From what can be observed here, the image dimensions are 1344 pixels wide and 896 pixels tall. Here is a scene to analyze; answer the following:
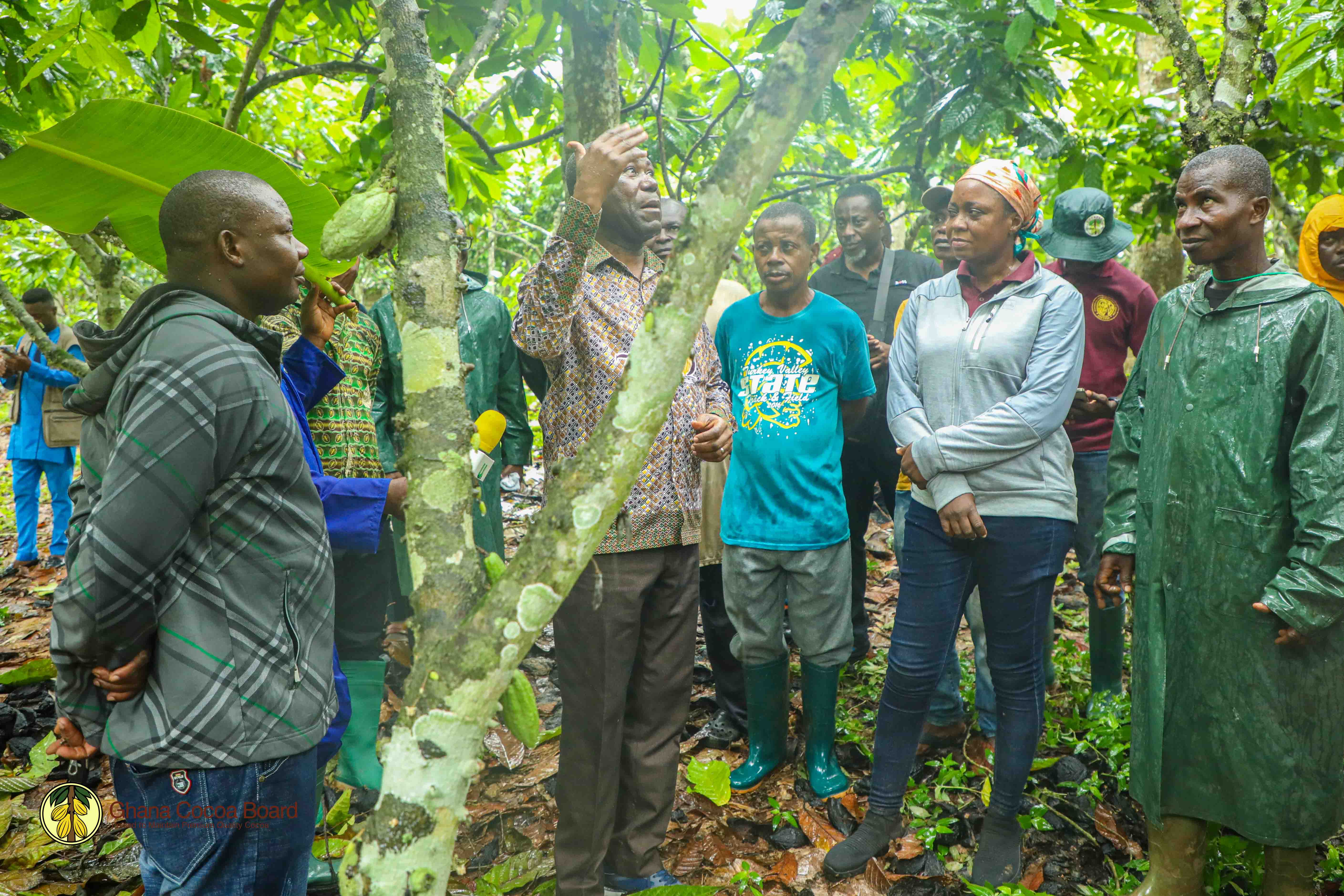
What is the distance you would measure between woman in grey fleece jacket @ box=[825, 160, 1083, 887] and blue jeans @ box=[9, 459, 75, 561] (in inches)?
263

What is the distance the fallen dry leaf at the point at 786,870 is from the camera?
2836 millimetres

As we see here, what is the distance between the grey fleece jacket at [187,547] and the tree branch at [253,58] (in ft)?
3.41

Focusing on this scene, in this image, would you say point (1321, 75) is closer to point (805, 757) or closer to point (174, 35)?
point (805, 757)

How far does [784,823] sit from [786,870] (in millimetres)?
233

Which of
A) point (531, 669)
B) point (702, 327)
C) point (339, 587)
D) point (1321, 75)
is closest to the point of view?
point (339, 587)

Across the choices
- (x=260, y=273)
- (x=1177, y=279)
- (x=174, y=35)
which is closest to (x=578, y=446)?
(x=260, y=273)

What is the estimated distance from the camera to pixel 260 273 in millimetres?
1695

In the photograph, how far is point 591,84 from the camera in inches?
121

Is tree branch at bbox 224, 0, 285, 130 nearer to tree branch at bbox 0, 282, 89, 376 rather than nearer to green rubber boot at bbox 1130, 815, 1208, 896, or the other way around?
tree branch at bbox 0, 282, 89, 376

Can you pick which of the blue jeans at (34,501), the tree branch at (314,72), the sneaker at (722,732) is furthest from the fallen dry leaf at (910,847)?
the blue jeans at (34,501)

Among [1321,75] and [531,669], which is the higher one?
[1321,75]

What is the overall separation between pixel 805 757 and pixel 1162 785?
132 centimetres

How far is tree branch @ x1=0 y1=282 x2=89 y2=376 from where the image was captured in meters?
3.56

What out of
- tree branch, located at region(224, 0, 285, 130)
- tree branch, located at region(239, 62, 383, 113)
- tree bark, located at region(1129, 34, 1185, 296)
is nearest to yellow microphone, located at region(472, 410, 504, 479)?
tree branch, located at region(239, 62, 383, 113)
